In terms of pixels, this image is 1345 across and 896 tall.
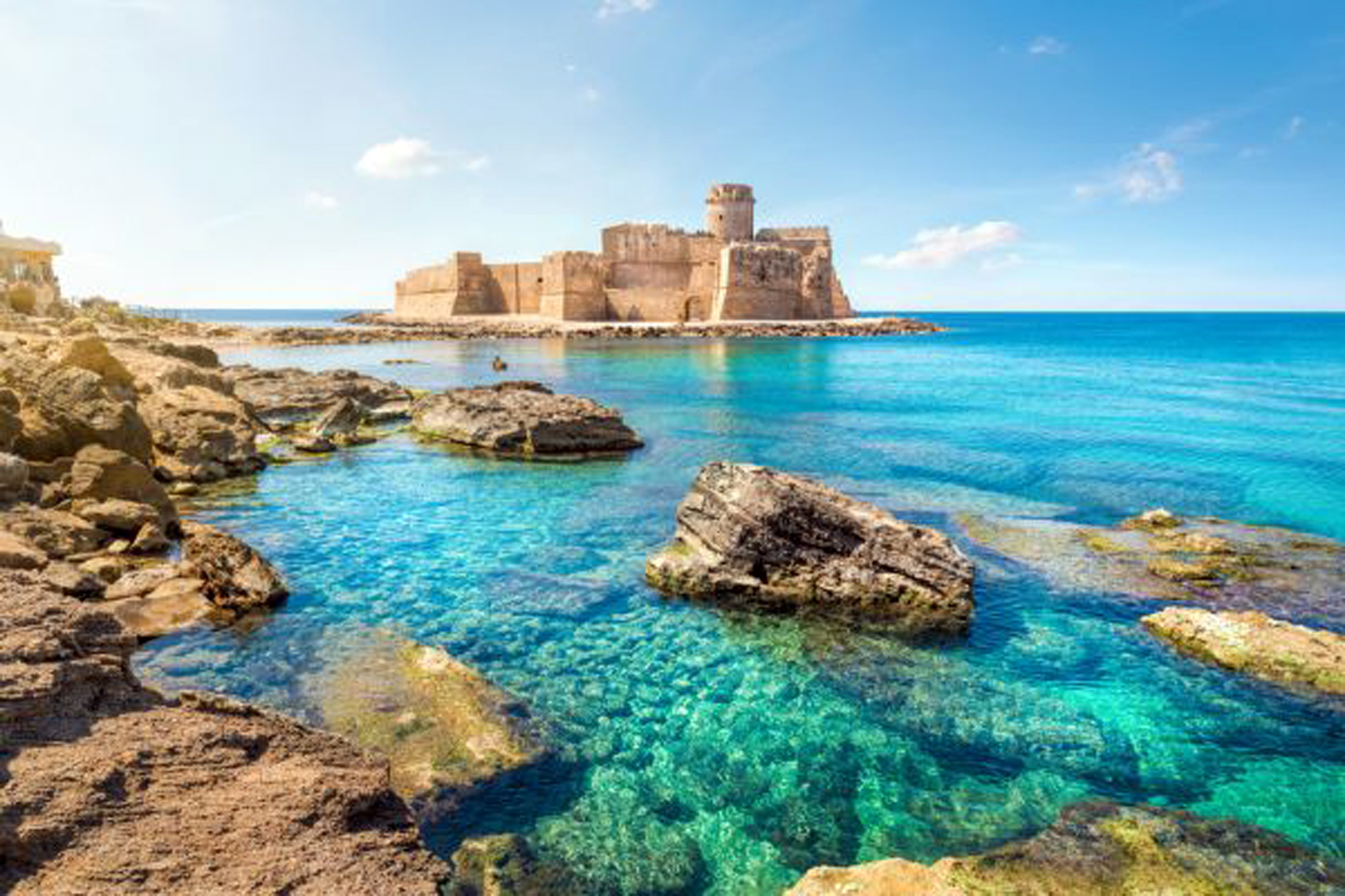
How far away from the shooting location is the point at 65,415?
12.3m

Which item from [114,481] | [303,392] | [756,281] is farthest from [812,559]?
[756,281]

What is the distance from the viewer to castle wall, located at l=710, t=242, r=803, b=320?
7069 cm

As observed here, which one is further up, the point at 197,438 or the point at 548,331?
the point at 548,331

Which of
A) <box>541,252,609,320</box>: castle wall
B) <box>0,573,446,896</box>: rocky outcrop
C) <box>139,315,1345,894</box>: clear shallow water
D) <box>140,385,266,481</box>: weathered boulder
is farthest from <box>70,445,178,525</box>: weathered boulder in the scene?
<box>541,252,609,320</box>: castle wall

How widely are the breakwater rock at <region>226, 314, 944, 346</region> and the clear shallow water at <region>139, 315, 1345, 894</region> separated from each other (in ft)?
160

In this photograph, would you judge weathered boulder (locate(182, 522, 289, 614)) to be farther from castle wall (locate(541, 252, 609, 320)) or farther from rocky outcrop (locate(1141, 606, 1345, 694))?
castle wall (locate(541, 252, 609, 320))

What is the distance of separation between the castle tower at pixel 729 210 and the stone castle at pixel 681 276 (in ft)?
0.28

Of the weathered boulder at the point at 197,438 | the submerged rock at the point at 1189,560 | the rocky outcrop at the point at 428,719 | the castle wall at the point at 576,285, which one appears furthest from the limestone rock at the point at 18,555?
the castle wall at the point at 576,285

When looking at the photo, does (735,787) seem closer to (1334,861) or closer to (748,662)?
(748,662)

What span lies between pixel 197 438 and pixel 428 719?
1237cm

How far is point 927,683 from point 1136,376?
151 ft

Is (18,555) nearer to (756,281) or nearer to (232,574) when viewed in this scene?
(232,574)

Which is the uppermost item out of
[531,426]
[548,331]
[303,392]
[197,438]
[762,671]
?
[548,331]

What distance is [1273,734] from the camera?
22.3 ft
